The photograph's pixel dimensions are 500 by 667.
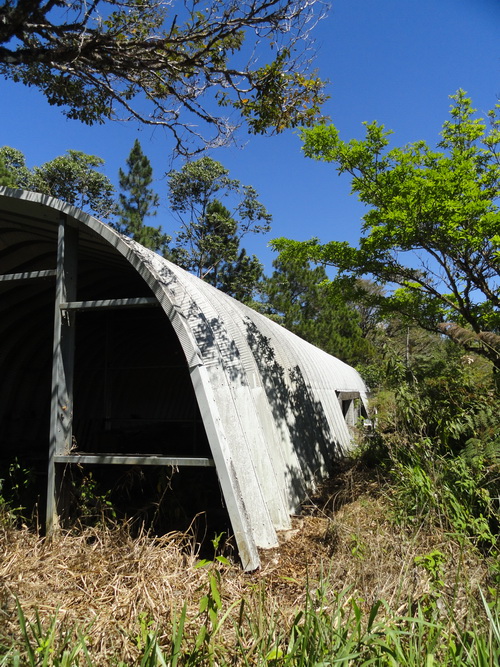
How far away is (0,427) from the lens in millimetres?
8789

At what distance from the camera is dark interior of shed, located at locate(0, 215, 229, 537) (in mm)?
6082

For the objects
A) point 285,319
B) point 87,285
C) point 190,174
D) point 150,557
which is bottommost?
point 150,557

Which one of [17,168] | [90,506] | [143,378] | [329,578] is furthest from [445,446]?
[17,168]

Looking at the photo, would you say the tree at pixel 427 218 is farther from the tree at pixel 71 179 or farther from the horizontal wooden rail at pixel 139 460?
the tree at pixel 71 179

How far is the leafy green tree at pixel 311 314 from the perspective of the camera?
28891mm

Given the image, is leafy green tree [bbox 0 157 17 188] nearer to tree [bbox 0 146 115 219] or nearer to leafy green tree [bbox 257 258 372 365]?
tree [bbox 0 146 115 219]

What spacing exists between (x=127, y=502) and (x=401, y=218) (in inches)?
231

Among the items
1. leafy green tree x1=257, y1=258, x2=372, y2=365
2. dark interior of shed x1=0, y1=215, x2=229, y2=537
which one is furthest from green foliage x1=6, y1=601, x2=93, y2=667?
leafy green tree x1=257, y1=258, x2=372, y2=365

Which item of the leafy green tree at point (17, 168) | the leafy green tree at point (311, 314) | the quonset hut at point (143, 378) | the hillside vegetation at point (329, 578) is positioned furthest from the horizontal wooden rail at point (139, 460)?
the leafy green tree at point (17, 168)

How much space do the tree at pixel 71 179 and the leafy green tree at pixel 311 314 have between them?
11.4m

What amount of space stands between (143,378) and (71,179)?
2321 cm

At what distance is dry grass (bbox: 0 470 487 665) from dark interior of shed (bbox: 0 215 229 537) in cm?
61

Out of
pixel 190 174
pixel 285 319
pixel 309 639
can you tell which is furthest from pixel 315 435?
pixel 190 174

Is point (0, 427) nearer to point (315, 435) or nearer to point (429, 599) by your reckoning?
point (315, 435)
